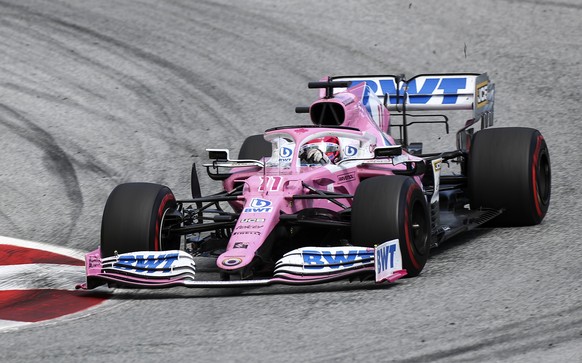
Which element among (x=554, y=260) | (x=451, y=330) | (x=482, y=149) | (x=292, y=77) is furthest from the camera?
(x=292, y=77)

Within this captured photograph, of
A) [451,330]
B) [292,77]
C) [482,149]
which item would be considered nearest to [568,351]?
[451,330]

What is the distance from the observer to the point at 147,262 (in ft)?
29.5

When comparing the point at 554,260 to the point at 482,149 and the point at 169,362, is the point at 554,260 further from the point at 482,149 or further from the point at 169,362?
the point at 169,362

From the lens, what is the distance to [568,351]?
22.5ft

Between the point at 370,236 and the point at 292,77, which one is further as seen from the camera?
the point at 292,77

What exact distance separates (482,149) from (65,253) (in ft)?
12.8

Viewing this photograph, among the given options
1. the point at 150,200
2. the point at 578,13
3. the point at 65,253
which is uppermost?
the point at 578,13

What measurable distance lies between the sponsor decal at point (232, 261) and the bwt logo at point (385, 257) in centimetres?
99

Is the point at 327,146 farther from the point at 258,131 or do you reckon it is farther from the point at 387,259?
the point at 258,131

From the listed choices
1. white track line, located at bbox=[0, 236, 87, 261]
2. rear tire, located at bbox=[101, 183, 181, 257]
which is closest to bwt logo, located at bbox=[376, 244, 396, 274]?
rear tire, located at bbox=[101, 183, 181, 257]

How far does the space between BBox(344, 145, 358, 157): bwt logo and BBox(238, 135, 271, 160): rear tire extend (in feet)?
4.82

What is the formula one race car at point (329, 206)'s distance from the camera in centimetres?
880

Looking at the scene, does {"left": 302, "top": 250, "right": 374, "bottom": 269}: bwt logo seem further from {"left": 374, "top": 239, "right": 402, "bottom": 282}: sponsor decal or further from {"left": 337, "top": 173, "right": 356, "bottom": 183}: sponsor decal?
{"left": 337, "top": 173, "right": 356, "bottom": 183}: sponsor decal

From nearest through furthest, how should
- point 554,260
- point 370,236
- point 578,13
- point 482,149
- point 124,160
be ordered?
point 370,236
point 554,260
point 482,149
point 124,160
point 578,13
